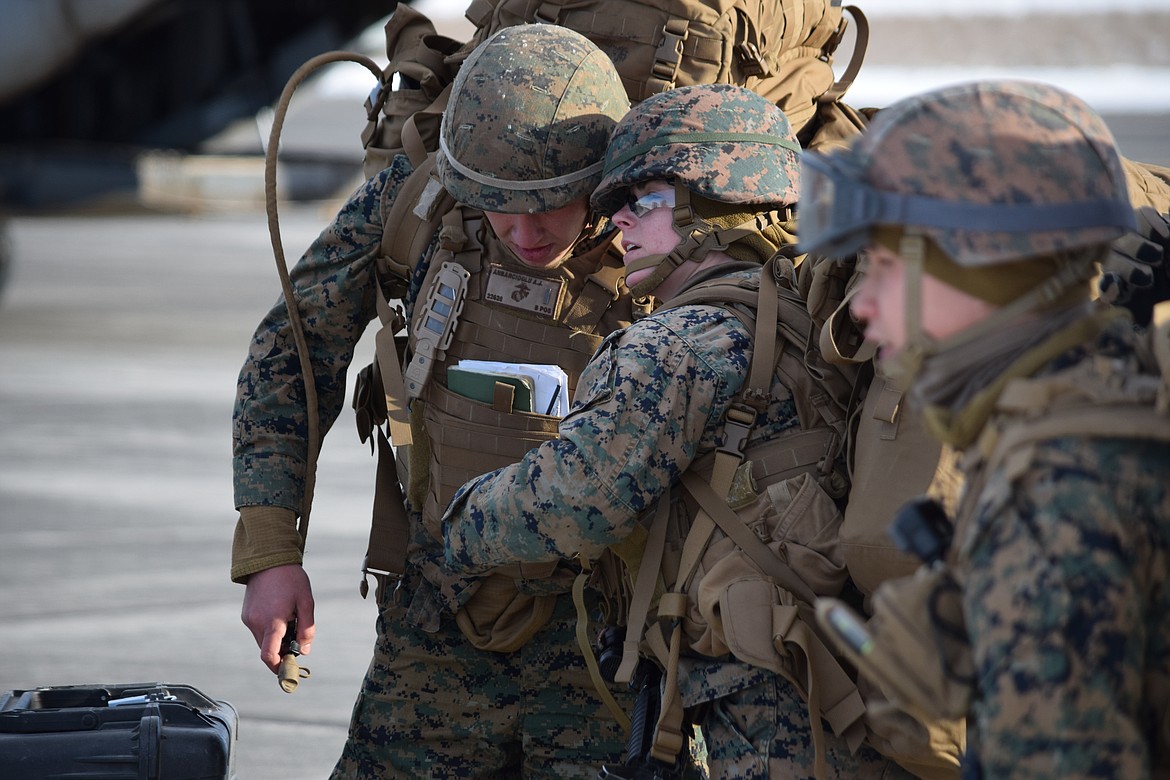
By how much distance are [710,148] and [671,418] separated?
1.83 ft

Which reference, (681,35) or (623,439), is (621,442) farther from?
(681,35)

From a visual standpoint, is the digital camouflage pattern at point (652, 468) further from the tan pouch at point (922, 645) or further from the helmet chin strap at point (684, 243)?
the tan pouch at point (922, 645)

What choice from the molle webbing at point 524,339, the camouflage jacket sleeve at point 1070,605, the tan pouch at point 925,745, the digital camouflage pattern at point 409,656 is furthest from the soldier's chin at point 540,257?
the camouflage jacket sleeve at point 1070,605

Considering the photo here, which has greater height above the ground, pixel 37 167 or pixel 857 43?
pixel 857 43

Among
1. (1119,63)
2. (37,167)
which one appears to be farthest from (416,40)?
(1119,63)

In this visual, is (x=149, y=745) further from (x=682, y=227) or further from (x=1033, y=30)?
(x=1033, y=30)

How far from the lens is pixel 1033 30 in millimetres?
111062

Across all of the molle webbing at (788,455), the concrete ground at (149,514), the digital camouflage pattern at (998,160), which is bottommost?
the concrete ground at (149,514)

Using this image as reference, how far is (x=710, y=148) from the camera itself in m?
2.75

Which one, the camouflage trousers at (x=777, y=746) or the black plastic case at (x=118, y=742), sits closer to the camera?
the camouflage trousers at (x=777, y=746)

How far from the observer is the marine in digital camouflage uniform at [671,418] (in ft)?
8.23

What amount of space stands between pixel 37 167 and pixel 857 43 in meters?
17.4

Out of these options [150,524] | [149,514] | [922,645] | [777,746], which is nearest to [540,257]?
[777,746]

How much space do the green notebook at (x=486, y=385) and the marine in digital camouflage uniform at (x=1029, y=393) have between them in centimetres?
126
